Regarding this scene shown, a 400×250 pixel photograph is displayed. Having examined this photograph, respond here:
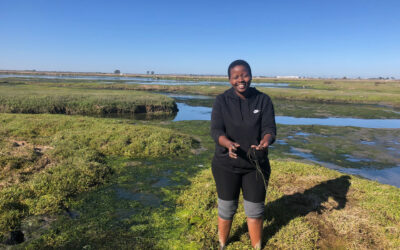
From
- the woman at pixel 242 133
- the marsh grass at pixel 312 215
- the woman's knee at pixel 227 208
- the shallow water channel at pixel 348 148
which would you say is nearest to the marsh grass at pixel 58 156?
the marsh grass at pixel 312 215

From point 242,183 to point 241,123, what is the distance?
92 cm

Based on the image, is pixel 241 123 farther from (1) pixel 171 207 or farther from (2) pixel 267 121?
(1) pixel 171 207

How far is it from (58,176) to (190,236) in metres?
4.21

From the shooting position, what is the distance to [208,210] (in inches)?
208

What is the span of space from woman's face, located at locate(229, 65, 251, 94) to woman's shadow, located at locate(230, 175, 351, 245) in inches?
109

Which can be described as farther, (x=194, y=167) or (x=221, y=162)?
(x=194, y=167)

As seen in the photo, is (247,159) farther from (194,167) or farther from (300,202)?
(194,167)

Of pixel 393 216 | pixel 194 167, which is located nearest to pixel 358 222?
pixel 393 216

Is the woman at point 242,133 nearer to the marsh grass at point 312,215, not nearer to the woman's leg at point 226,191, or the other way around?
the woman's leg at point 226,191

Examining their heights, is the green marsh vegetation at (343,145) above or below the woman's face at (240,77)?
below

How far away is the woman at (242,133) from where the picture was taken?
330 cm

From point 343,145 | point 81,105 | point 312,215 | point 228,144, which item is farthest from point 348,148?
point 81,105

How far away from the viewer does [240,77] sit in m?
3.31

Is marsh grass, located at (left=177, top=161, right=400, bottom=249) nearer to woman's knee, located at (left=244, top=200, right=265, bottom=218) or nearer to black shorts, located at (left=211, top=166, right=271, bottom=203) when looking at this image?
woman's knee, located at (left=244, top=200, right=265, bottom=218)
